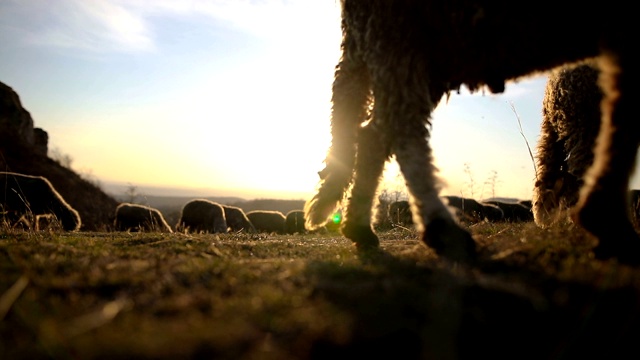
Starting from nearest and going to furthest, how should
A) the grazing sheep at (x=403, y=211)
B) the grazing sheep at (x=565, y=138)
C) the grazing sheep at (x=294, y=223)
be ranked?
the grazing sheep at (x=565, y=138) < the grazing sheep at (x=403, y=211) < the grazing sheep at (x=294, y=223)

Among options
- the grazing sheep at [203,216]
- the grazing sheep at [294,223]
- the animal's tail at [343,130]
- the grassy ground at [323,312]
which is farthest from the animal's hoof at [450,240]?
the grazing sheep at [203,216]

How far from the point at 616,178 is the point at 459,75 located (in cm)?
128

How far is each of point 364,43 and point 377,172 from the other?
107 cm

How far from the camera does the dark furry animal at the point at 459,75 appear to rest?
2.75 metres

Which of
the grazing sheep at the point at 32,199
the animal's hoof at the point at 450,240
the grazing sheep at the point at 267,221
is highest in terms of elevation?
the animal's hoof at the point at 450,240

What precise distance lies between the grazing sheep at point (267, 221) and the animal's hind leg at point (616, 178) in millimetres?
18318

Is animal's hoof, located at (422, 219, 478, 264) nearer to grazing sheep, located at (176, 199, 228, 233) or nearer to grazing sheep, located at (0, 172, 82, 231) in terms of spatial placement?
grazing sheep, located at (0, 172, 82, 231)

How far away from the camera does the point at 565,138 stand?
17.2 ft

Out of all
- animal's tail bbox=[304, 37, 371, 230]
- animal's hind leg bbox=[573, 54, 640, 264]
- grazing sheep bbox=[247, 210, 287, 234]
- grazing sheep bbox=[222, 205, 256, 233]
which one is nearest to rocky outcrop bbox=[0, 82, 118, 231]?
grazing sheep bbox=[222, 205, 256, 233]

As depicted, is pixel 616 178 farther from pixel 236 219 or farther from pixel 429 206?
pixel 236 219

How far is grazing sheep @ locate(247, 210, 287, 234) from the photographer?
21.2 m

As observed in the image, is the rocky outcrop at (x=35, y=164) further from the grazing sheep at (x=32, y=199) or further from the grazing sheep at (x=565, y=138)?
the grazing sheep at (x=565, y=138)

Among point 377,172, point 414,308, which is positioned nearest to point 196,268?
point 414,308

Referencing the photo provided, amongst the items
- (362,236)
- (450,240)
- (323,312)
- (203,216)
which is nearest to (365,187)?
(362,236)
